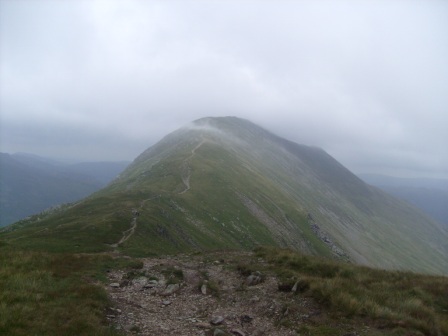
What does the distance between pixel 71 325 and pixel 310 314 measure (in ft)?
39.4

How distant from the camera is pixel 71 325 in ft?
49.5

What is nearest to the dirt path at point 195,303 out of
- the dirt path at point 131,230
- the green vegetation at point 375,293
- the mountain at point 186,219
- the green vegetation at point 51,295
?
the green vegetation at point 51,295

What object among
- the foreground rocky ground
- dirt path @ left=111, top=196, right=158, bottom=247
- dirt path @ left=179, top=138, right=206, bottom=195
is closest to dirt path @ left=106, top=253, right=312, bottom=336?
the foreground rocky ground

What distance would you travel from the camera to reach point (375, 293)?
67.7ft

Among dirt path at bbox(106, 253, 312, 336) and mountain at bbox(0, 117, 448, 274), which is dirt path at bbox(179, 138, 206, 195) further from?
dirt path at bbox(106, 253, 312, 336)

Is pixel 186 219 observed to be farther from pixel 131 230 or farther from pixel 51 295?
pixel 51 295

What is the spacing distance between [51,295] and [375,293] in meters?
18.9

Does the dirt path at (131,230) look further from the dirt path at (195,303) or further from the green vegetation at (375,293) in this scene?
the green vegetation at (375,293)

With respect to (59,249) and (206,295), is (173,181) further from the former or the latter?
(206,295)

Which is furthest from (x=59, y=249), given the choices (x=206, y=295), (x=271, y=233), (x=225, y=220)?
(x=271, y=233)

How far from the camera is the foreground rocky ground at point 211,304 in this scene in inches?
670

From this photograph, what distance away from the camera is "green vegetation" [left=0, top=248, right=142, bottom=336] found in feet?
48.7

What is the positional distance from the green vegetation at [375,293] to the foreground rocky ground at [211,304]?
862 millimetres

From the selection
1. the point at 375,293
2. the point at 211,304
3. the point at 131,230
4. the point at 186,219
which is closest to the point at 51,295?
the point at 211,304
